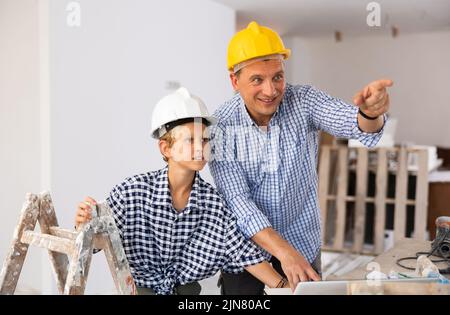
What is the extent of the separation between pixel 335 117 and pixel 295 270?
52 cm

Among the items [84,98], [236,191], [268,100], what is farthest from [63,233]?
[84,98]

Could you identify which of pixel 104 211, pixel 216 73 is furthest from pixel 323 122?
pixel 216 73

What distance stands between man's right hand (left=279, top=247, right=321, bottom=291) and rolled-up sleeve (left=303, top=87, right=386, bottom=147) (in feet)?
1.37

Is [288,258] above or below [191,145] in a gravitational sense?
below

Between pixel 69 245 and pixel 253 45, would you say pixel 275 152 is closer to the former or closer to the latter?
pixel 253 45

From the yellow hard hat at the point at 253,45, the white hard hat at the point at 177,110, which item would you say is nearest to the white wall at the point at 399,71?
the yellow hard hat at the point at 253,45

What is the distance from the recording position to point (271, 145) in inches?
80.0

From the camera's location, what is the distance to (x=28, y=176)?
151 inches

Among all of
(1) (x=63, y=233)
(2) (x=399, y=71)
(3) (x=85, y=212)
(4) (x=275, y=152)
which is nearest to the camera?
(3) (x=85, y=212)

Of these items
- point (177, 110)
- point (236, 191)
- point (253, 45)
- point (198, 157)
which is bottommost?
point (236, 191)

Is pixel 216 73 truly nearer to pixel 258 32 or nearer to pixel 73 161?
pixel 73 161

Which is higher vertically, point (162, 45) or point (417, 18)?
point (417, 18)

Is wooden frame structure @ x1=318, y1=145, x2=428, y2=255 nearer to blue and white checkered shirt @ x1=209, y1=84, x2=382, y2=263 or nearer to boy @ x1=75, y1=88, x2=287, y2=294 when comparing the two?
blue and white checkered shirt @ x1=209, y1=84, x2=382, y2=263

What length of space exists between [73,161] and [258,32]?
2126 mm
